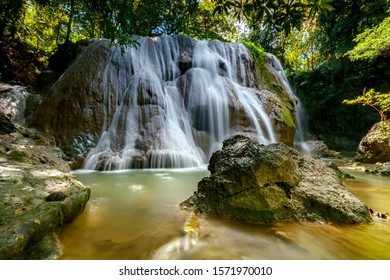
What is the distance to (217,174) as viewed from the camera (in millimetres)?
2506

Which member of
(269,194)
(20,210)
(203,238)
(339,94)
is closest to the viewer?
(20,210)

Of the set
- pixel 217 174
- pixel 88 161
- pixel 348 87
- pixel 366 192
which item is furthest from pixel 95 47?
pixel 348 87

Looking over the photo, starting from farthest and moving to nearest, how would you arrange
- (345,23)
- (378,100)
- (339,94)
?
(339,94), (345,23), (378,100)

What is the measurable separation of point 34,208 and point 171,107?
6.19 m

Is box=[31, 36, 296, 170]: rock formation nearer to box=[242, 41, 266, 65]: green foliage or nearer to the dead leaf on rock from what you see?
box=[242, 41, 266, 65]: green foliage

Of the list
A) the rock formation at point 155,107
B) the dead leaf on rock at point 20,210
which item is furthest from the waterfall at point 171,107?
the dead leaf on rock at point 20,210

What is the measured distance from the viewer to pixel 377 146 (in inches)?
273

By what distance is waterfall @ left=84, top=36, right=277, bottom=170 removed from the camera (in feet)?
19.8

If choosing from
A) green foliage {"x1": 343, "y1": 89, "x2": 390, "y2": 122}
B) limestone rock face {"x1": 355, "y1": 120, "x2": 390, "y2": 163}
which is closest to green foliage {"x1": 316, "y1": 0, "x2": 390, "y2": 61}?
green foliage {"x1": 343, "y1": 89, "x2": 390, "y2": 122}

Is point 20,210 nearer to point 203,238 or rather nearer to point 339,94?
point 203,238

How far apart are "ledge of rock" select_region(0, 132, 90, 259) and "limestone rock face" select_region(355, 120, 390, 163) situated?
8.22 m

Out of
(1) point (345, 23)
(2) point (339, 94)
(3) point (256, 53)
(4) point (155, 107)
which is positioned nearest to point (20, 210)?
(4) point (155, 107)

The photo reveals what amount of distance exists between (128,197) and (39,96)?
6.70 m
